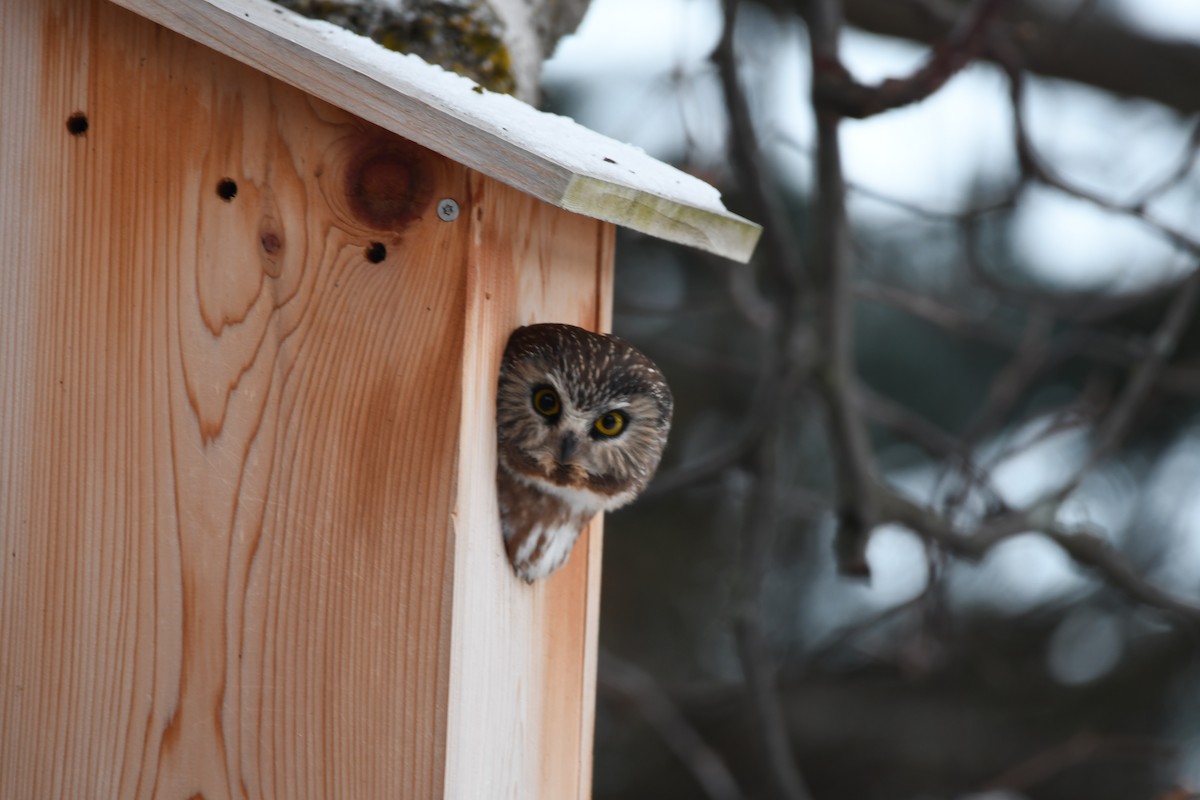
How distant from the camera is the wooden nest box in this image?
1.68 m

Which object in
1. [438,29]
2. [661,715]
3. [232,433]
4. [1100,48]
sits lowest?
[661,715]

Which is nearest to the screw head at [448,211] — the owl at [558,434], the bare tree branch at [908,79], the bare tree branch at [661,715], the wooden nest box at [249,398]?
the wooden nest box at [249,398]

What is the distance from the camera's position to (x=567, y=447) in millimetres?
1999

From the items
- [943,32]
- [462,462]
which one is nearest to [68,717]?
[462,462]

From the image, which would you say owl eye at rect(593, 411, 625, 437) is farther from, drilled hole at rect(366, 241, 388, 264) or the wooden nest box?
drilled hole at rect(366, 241, 388, 264)

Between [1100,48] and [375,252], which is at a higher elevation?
[1100,48]

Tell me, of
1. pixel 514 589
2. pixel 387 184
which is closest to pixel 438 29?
pixel 387 184

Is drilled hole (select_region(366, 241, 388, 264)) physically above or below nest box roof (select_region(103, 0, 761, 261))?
below

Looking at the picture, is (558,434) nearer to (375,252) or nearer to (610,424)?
(610,424)

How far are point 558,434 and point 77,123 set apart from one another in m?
0.82

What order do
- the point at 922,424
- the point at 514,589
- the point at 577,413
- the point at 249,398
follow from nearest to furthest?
1. the point at 249,398
2. the point at 514,589
3. the point at 577,413
4. the point at 922,424

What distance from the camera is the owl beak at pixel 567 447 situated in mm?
1993

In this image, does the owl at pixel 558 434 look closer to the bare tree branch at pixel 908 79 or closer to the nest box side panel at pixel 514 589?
the nest box side panel at pixel 514 589

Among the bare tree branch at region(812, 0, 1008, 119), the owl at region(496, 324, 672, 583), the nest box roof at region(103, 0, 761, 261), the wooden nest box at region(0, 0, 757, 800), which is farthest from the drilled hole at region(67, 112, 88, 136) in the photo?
the bare tree branch at region(812, 0, 1008, 119)
